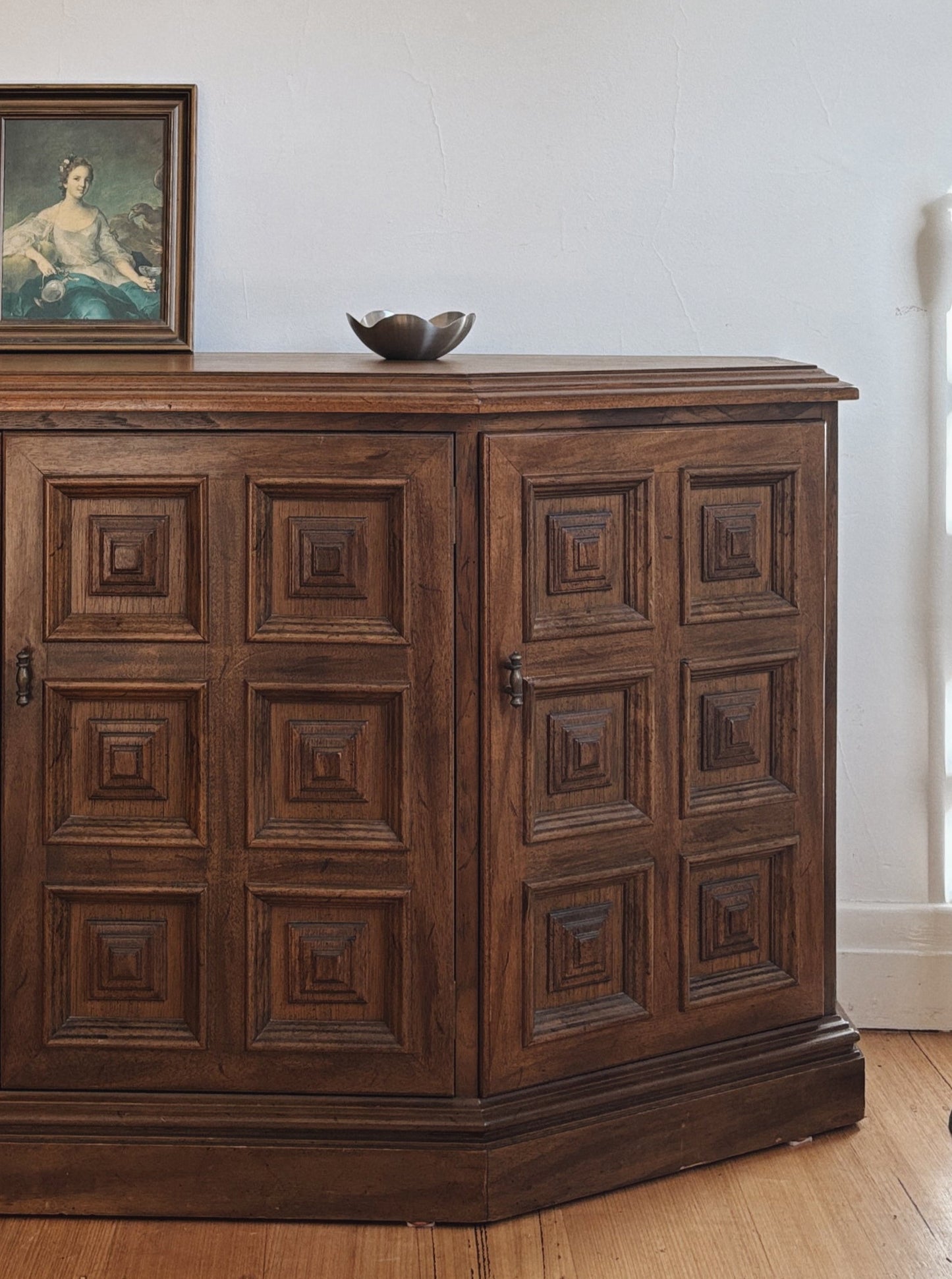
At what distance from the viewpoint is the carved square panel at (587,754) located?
2209 mm

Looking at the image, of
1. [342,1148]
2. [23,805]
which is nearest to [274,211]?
[23,805]

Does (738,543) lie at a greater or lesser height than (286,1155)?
greater

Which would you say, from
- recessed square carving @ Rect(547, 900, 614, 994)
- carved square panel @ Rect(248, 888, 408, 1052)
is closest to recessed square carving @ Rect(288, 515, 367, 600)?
carved square panel @ Rect(248, 888, 408, 1052)

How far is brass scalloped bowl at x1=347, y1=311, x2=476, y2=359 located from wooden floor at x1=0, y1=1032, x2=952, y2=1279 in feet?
4.73

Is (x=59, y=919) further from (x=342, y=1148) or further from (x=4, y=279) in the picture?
(x=4, y=279)

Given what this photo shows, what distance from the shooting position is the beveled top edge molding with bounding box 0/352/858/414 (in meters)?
2.08

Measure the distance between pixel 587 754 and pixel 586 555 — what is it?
0.31 m

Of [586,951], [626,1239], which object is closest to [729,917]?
[586,951]

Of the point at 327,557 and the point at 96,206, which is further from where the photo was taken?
the point at 96,206

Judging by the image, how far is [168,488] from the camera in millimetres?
2131

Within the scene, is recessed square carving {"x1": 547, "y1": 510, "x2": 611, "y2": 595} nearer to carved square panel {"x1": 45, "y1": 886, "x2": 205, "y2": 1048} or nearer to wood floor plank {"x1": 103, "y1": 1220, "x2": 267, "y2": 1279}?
carved square panel {"x1": 45, "y1": 886, "x2": 205, "y2": 1048}

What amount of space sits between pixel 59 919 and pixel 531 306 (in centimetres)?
145

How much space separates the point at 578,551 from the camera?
2.21m

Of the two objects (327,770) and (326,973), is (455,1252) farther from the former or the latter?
(327,770)
